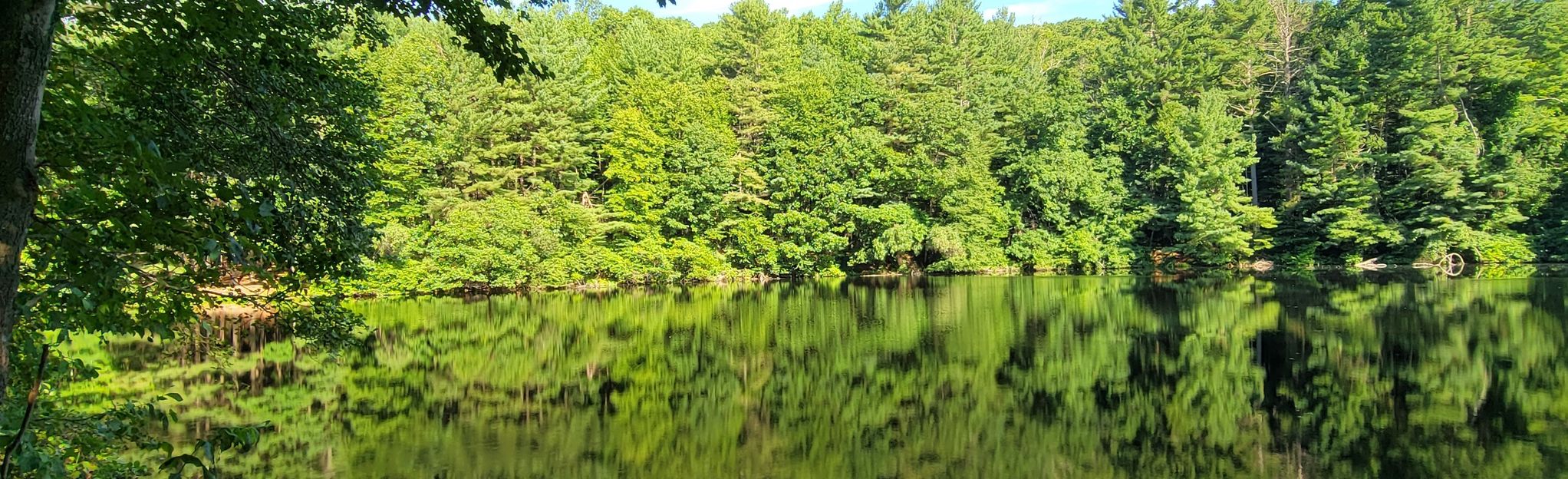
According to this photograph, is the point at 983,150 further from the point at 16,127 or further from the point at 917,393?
the point at 16,127

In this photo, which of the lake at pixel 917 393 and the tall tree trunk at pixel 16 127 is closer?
the tall tree trunk at pixel 16 127

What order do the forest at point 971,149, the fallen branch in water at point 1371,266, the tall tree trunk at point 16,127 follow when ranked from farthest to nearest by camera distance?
the fallen branch in water at point 1371,266 < the forest at point 971,149 < the tall tree trunk at point 16,127

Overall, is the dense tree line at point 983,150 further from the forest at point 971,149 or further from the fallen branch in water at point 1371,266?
the fallen branch in water at point 1371,266

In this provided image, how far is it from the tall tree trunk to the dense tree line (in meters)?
27.0

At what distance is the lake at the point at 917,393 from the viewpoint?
8812 millimetres

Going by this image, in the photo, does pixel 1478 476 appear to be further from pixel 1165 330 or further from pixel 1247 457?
pixel 1165 330

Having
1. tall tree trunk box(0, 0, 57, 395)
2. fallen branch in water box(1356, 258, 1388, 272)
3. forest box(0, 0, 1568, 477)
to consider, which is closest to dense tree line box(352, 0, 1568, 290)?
forest box(0, 0, 1568, 477)

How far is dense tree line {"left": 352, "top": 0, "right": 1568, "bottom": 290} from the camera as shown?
33.2 meters

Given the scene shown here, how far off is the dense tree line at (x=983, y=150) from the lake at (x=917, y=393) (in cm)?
1273

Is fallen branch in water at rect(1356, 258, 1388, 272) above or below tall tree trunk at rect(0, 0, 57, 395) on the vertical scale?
below

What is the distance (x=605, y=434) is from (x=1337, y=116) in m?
36.5

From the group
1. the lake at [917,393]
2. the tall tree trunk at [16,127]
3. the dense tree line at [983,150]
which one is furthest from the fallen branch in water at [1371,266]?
the tall tree trunk at [16,127]

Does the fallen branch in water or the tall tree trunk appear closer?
the tall tree trunk

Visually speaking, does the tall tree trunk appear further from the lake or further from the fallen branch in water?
the fallen branch in water
